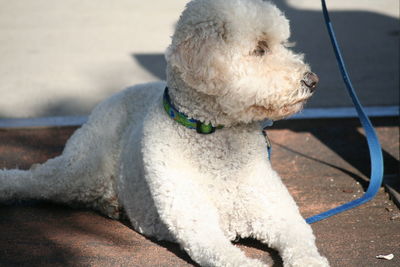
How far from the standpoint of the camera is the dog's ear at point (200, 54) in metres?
3.12

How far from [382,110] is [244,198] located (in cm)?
302

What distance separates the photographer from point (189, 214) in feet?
10.7

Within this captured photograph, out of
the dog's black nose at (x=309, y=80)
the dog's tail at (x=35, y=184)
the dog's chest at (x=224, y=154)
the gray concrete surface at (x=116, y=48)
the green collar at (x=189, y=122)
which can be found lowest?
the gray concrete surface at (x=116, y=48)

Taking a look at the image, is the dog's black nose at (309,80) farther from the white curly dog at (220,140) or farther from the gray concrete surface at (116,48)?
the gray concrete surface at (116,48)

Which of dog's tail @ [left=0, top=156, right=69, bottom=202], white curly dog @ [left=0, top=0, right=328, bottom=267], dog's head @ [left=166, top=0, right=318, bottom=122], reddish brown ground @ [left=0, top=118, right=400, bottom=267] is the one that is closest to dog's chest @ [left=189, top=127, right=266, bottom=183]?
white curly dog @ [left=0, top=0, right=328, bottom=267]

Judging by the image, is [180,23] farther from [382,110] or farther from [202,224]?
[382,110]

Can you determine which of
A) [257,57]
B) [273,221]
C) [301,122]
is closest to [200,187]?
[273,221]

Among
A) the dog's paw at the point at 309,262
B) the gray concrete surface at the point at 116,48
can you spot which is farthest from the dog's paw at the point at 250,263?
the gray concrete surface at the point at 116,48

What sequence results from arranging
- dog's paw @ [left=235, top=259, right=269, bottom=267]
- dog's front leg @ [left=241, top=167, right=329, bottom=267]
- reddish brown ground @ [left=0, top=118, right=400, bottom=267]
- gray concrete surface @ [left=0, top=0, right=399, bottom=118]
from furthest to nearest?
gray concrete surface @ [left=0, top=0, right=399, bottom=118]
reddish brown ground @ [left=0, top=118, right=400, bottom=267]
dog's front leg @ [left=241, top=167, right=329, bottom=267]
dog's paw @ [left=235, top=259, right=269, bottom=267]

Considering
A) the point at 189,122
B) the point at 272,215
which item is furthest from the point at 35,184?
the point at 272,215

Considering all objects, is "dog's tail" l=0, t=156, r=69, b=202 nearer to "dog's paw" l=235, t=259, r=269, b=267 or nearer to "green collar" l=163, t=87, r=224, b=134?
"green collar" l=163, t=87, r=224, b=134

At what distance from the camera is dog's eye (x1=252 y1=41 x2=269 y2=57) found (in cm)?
326

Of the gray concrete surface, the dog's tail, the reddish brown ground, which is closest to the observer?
the reddish brown ground

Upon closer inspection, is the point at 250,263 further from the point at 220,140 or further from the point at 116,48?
the point at 116,48
